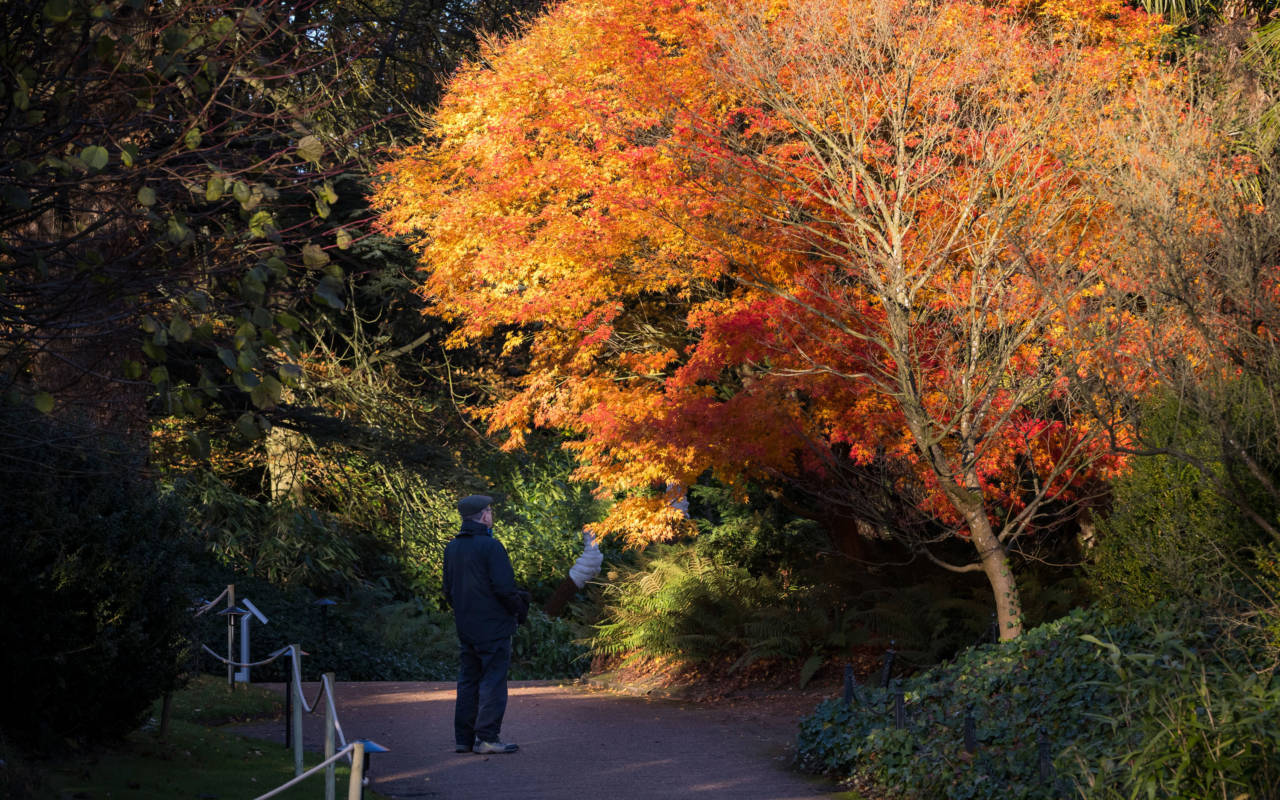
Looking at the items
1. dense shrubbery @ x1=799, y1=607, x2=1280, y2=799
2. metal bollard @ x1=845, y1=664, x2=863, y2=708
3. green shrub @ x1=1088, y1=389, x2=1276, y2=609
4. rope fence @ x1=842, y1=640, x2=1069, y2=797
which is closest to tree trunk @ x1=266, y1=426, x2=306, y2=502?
rope fence @ x1=842, y1=640, x2=1069, y2=797

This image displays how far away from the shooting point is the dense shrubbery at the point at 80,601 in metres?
7.21

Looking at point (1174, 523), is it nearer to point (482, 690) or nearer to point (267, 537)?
point (482, 690)

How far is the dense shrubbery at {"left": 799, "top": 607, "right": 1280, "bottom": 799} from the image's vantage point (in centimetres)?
548

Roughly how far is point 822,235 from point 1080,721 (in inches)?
193

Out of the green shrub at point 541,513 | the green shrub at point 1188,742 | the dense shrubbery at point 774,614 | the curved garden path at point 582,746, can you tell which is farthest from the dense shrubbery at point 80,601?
the green shrub at point 541,513

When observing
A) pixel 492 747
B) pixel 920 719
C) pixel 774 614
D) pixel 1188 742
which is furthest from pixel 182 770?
pixel 774 614

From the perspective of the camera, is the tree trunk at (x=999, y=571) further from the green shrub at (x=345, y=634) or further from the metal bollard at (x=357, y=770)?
the green shrub at (x=345, y=634)

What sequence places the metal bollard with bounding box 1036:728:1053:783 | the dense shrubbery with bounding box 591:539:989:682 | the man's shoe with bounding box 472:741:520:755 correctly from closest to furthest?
the metal bollard with bounding box 1036:728:1053:783 → the man's shoe with bounding box 472:741:520:755 → the dense shrubbery with bounding box 591:539:989:682

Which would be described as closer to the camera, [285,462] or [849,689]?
[849,689]

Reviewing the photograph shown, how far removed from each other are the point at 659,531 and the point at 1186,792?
844cm

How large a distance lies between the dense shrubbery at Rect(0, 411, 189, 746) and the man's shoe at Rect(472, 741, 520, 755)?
2.21 m

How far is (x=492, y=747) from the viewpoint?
8695 millimetres

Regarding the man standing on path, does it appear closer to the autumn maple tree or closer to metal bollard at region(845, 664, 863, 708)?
metal bollard at region(845, 664, 863, 708)

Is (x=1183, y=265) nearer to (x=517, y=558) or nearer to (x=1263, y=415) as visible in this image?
(x=1263, y=415)
